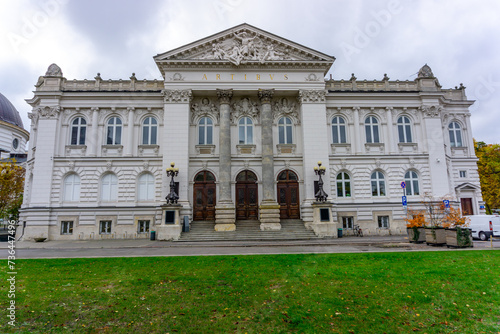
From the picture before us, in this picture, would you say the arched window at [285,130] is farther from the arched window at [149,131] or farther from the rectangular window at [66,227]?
the rectangular window at [66,227]

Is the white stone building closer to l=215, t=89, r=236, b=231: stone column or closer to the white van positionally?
l=215, t=89, r=236, b=231: stone column

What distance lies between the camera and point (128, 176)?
31.0 metres

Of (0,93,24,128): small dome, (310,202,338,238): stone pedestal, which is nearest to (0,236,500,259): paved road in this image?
(310,202,338,238): stone pedestal

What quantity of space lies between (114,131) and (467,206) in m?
38.6

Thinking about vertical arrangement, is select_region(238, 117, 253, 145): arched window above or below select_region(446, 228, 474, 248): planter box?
above

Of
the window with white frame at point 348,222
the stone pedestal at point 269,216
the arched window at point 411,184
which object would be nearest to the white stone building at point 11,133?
the stone pedestal at point 269,216

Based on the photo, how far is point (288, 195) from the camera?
31.4 m

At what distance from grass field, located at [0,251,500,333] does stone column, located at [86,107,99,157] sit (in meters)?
20.2

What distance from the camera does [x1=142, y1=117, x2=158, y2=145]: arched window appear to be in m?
32.1

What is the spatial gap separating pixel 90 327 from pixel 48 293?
3066mm

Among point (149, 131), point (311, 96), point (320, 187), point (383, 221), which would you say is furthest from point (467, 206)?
point (149, 131)

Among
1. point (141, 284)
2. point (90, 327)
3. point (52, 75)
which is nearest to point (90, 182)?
point (52, 75)

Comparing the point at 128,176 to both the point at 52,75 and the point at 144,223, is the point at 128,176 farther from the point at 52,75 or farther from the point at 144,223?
the point at 52,75

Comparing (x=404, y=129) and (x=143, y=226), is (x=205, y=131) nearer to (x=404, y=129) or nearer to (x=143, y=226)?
(x=143, y=226)
